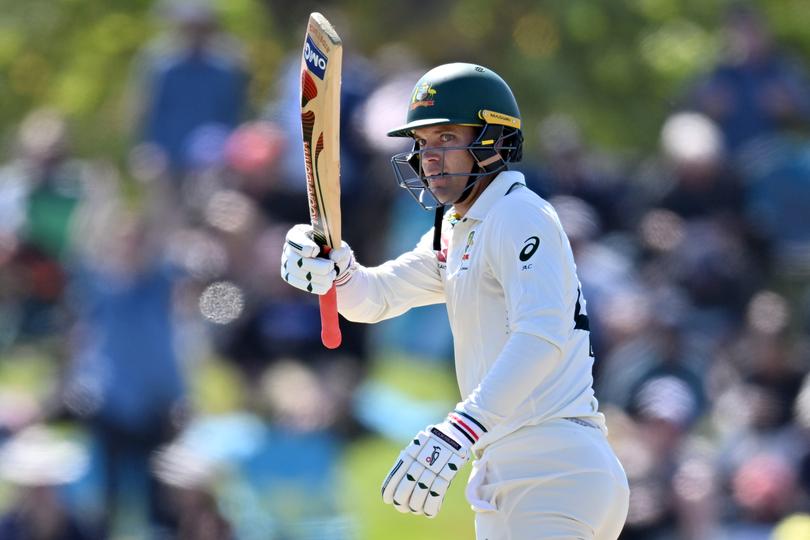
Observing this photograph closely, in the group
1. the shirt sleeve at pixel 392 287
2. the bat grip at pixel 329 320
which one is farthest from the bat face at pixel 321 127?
the shirt sleeve at pixel 392 287

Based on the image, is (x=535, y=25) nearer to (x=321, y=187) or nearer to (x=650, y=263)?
(x=650, y=263)

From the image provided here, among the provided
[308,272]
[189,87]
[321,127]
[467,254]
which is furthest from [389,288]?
[189,87]

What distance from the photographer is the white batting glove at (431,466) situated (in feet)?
14.0

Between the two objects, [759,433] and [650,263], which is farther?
[650,263]

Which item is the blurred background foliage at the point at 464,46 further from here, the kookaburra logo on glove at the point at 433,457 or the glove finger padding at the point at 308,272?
the kookaburra logo on glove at the point at 433,457

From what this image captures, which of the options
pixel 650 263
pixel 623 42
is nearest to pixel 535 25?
pixel 623 42

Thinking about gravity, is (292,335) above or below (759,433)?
above

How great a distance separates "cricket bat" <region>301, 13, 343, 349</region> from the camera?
4.87 metres

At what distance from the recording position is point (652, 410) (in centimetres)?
809

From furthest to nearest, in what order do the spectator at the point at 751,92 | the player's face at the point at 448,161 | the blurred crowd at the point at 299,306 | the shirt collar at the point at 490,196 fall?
the spectator at the point at 751,92 < the blurred crowd at the point at 299,306 < the player's face at the point at 448,161 < the shirt collar at the point at 490,196

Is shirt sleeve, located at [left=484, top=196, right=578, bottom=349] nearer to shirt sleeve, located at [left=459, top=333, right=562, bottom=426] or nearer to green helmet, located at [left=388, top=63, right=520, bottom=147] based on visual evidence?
shirt sleeve, located at [left=459, top=333, right=562, bottom=426]

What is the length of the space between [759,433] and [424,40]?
469 cm

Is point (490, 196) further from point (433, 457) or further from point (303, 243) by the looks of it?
point (433, 457)

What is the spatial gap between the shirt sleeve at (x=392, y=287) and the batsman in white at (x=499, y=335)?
0.05 metres
